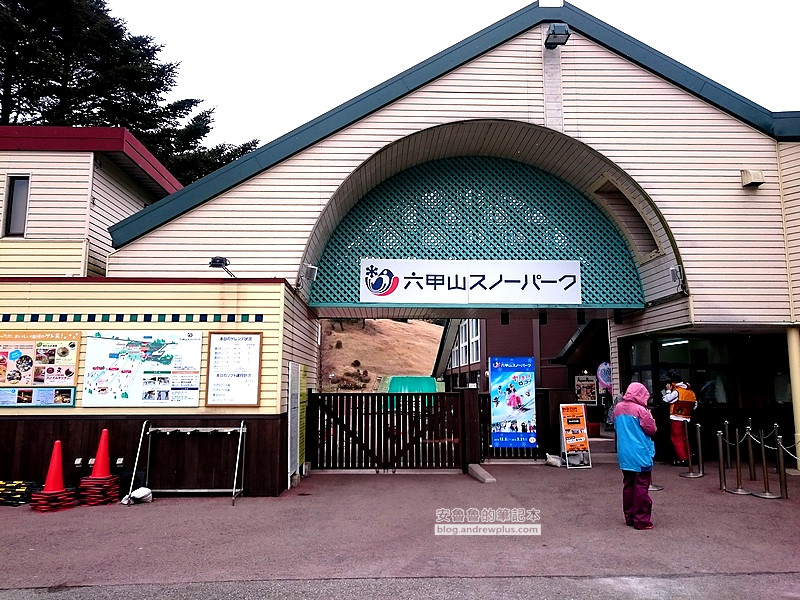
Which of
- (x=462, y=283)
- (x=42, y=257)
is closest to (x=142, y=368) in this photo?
(x=42, y=257)

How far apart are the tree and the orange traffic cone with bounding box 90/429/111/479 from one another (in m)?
21.4

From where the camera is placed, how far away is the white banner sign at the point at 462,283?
36.4 ft

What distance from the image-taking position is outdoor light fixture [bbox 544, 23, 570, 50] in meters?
10.3

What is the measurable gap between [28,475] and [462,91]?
30.3 feet

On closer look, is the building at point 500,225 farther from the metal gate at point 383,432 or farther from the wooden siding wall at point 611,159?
the metal gate at point 383,432

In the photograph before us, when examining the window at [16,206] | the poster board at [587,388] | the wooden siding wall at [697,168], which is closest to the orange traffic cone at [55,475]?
the window at [16,206]

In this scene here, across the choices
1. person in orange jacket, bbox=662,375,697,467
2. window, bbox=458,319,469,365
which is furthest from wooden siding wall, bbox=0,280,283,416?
window, bbox=458,319,469,365

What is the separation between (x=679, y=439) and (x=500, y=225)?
→ 5277 mm

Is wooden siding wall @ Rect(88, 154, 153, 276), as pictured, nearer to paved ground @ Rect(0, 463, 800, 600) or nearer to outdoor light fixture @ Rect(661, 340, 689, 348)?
paved ground @ Rect(0, 463, 800, 600)

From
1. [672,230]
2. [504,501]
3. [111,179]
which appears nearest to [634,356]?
[672,230]

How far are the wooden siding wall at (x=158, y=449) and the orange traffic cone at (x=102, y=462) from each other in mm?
255

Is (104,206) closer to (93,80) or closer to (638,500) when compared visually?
(638,500)

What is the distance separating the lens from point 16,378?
873 cm

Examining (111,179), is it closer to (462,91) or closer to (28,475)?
(28,475)
